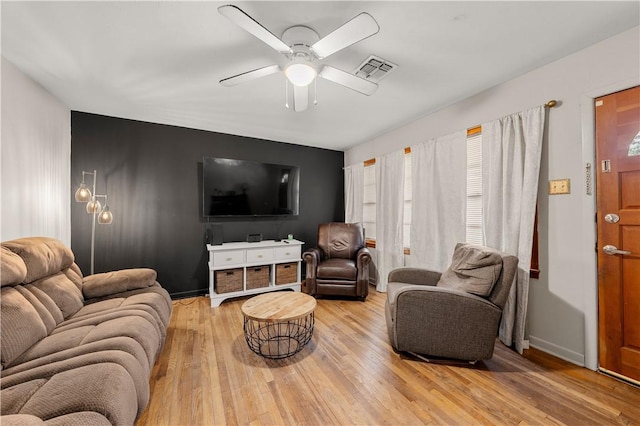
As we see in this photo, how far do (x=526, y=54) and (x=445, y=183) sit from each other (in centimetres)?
132

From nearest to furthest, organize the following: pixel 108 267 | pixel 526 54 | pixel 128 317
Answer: pixel 128 317 → pixel 526 54 → pixel 108 267

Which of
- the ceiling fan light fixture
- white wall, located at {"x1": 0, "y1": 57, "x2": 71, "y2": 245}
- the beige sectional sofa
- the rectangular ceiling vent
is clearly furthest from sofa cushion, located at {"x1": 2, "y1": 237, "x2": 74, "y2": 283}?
the rectangular ceiling vent

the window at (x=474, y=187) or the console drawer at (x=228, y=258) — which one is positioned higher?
the window at (x=474, y=187)

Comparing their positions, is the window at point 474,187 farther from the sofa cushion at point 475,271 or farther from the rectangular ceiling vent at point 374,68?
the rectangular ceiling vent at point 374,68

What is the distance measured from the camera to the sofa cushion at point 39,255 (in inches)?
62.7

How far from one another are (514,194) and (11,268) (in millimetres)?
3632

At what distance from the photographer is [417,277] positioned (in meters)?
2.53

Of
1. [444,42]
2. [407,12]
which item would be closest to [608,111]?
[444,42]

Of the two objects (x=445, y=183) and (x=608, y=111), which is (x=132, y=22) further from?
(x=608, y=111)

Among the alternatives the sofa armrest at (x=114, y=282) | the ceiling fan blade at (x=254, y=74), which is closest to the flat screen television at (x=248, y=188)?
the sofa armrest at (x=114, y=282)

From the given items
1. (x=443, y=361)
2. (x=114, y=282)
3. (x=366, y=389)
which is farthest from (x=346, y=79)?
(x=114, y=282)

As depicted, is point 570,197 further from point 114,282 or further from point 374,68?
point 114,282

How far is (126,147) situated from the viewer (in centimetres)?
322

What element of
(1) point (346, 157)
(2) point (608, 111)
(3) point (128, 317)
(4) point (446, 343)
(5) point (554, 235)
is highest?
(1) point (346, 157)
